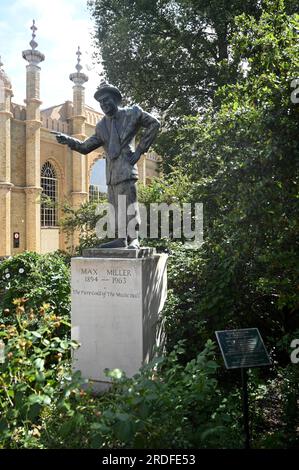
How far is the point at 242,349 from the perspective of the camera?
11.6ft

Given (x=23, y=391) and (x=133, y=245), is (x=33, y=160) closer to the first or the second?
(x=133, y=245)

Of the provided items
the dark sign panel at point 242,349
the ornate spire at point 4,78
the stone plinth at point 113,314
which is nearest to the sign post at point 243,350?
the dark sign panel at point 242,349

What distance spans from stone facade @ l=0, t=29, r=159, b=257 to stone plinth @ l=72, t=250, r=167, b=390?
17.0m

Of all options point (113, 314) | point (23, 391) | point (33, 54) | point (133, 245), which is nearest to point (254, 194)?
point (133, 245)

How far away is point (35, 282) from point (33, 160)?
61.7ft

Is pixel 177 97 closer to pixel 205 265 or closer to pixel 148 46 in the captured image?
pixel 148 46

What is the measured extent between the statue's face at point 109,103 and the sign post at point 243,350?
10.7ft

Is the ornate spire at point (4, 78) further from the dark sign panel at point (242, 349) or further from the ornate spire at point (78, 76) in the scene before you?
the dark sign panel at point (242, 349)

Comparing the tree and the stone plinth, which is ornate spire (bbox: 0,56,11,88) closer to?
the tree

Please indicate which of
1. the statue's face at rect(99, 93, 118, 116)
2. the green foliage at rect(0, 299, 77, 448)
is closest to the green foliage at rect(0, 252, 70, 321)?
the green foliage at rect(0, 299, 77, 448)

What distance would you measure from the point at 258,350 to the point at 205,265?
267cm

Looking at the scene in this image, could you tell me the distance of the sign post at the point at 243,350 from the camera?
3.42m

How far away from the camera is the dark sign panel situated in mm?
3441
